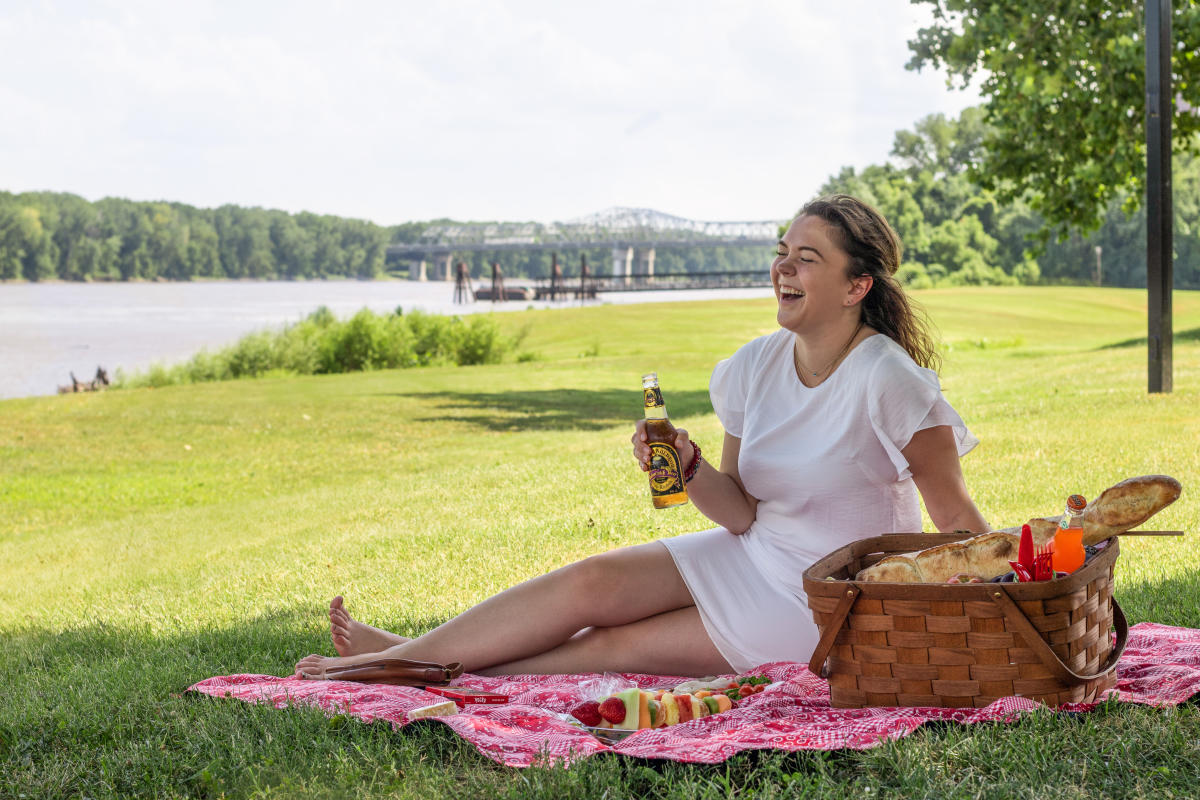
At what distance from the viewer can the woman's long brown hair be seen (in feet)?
11.0

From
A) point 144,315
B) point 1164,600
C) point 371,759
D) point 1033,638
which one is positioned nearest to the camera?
point 1033,638

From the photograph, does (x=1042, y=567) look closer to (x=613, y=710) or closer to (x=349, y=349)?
(x=613, y=710)

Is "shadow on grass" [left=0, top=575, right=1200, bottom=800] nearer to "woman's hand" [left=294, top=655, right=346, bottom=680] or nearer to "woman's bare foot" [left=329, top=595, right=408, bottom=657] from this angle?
"woman's hand" [left=294, top=655, right=346, bottom=680]

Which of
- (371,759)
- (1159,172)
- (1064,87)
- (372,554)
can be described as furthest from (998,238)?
(371,759)

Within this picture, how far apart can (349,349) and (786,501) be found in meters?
27.0

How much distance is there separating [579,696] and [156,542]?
6209 mm

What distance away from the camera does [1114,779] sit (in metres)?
2.37

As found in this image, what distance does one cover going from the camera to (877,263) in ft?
11.2

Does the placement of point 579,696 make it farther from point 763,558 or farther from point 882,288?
point 882,288

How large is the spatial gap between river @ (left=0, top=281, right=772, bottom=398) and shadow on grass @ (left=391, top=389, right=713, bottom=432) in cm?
1146

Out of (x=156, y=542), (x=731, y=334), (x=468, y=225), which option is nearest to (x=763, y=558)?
(x=156, y=542)

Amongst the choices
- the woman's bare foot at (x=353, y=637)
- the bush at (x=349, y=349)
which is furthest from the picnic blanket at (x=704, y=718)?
the bush at (x=349, y=349)

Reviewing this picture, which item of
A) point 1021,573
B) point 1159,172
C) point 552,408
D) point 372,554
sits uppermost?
point 1159,172

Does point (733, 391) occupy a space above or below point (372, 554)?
above
